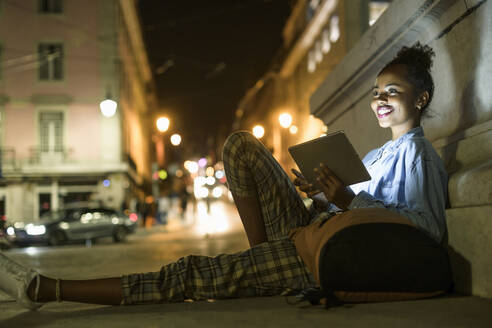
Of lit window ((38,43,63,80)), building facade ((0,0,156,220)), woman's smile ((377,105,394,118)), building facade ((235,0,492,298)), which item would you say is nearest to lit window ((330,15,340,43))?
building facade ((0,0,156,220))

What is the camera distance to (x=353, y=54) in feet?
18.6

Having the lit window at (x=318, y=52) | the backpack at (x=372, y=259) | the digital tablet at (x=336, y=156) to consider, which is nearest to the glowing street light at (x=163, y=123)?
the lit window at (x=318, y=52)

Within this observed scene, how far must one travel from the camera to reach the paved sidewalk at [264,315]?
2.37m

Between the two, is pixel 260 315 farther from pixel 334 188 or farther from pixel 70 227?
pixel 70 227

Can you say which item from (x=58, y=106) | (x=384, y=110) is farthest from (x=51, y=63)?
(x=384, y=110)

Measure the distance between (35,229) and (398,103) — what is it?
17.9 m

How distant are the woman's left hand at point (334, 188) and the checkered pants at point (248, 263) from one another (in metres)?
0.25

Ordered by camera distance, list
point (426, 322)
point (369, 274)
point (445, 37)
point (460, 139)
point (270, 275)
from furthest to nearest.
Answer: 1. point (445, 37)
2. point (460, 139)
3. point (270, 275)
4. point (369, 274)
5. point (426, 322)

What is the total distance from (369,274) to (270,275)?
58cm

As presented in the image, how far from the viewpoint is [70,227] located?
19594mm

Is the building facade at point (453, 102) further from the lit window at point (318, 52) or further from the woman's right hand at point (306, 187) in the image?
the lit window at point (318, 52)

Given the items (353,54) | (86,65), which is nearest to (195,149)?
(86,65)

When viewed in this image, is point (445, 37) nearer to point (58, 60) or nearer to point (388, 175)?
point (388, 175)

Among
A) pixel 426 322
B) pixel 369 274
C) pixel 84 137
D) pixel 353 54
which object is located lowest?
pixel 426 322
